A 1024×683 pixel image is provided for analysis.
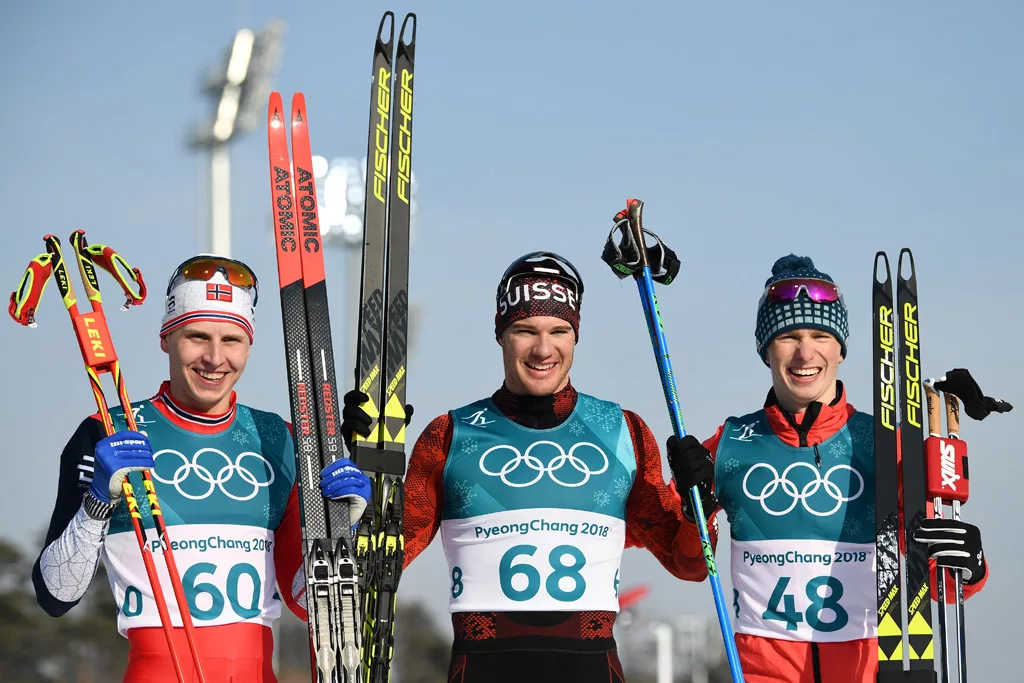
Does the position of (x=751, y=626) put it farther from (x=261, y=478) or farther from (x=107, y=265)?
(x=107, y=265)

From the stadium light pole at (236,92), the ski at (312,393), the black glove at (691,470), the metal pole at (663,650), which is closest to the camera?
the ski at (312,393)

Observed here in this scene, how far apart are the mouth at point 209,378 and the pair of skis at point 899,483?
2793 millimetres

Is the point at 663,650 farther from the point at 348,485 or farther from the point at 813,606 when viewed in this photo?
the point at 348,485

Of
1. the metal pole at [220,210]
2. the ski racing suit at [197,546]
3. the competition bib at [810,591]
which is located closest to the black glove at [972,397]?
the competition bib at [810,591]

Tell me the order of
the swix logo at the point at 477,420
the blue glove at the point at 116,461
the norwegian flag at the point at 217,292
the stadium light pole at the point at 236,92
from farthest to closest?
the stadium light pole at the point at 236,92
the swix logo at the point at 477,420
the norwegian flag at the point at 217,292
the blue glove at the point at 116,461

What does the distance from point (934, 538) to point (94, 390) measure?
140 inches

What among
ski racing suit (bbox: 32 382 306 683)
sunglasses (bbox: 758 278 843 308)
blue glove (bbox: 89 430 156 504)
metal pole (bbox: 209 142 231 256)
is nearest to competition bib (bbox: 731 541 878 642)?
sunglasses (bbox: 758 278 843 308)

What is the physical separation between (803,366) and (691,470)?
81 cm

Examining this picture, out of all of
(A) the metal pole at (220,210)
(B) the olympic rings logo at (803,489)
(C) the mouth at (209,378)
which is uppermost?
(A) the metal pole at (220,210)

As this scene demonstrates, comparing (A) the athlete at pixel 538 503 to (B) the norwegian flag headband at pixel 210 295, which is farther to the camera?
(B) the norwegian flag headband at pixel 210 295

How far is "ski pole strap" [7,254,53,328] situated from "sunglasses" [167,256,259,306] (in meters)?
0.51

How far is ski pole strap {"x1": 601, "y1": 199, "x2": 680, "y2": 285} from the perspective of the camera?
593 cm

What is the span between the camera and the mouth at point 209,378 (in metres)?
5.48

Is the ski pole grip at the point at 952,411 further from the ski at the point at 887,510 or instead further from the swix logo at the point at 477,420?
the swix logo at the point at 477,420
